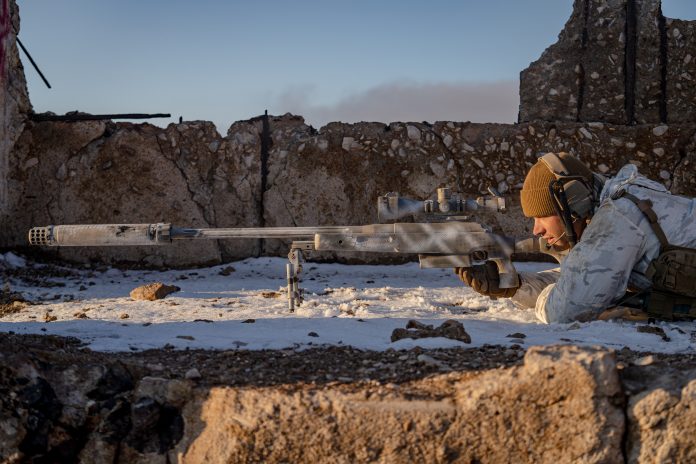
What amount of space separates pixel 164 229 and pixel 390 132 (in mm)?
2572

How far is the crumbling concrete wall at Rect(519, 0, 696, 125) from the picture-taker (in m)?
6.53

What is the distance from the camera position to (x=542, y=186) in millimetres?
4008

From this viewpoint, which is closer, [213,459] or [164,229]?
Result: [213,459]

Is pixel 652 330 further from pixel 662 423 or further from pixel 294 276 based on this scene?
pixel 294 276

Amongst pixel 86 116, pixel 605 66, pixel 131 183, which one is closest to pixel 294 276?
pixel 131 183

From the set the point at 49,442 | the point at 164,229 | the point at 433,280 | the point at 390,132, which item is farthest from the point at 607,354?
the point at 390,132

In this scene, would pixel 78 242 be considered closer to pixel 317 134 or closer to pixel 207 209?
pixel 207 209

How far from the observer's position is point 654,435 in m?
2.30

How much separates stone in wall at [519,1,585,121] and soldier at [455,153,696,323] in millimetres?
2675

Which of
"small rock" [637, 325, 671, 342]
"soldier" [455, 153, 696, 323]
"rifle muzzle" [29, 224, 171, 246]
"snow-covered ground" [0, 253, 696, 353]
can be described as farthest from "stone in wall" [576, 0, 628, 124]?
"rifle muzzle" [29, 224, 171, 246]

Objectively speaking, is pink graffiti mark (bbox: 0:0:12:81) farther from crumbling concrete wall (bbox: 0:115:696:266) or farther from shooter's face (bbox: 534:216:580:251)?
shooter's face (bbox: 534:216:580:251)

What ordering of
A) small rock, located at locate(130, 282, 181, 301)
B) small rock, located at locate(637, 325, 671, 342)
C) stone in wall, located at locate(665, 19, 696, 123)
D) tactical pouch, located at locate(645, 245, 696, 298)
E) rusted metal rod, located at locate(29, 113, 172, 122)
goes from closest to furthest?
1. small rock, located at locate(637, 325, 671, 342)
2. tactical pouch, located at locate(645, 245, 696, 298)
3. small rock, located at locate(130, 282, 181, 301)
4. rusted metal rod, located at locate(29, 113, 172, 122)
5. stone in wall, located at locate(665, 19, 696, 123)

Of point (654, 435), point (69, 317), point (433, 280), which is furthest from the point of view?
point (433, 280)

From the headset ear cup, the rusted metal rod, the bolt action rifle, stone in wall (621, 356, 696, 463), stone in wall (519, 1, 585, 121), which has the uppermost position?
stone in wall (519, 1, 585, 121)
